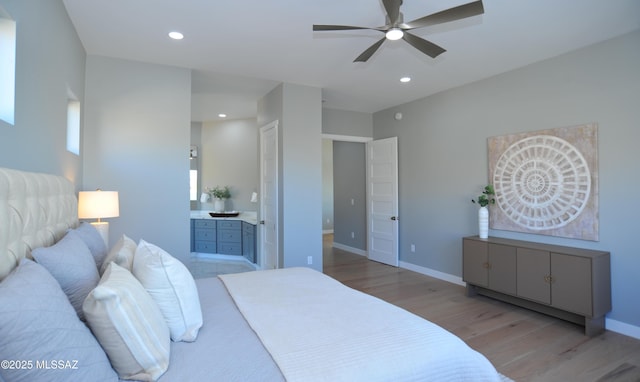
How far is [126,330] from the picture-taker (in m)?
1.10

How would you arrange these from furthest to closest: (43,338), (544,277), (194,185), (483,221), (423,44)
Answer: (194,185) → (483,221) → (544,277) → (423,44) → (43,338)

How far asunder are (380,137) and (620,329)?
13.5ft

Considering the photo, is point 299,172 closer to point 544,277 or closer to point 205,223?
point 205,223

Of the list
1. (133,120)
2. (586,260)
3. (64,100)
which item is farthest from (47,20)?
(586,260)

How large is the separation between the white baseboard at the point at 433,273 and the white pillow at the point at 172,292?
403cm

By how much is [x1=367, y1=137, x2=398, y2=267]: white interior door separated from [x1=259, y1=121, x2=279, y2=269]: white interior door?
2116mm

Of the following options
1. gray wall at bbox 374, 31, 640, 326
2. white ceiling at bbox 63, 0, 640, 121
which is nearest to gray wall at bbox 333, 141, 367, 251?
gray wall at bbox 374, 31, 640, 326

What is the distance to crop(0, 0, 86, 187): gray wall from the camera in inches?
67.5

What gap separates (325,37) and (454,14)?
4.30 feet

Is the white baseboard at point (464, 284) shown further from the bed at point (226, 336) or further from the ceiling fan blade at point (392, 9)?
the ceiling fan blade at point (392, 9)

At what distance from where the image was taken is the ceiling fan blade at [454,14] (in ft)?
6.43

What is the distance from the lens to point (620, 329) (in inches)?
120

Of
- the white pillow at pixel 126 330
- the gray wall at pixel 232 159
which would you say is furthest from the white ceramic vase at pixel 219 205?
the white pillow at pixel 126 330

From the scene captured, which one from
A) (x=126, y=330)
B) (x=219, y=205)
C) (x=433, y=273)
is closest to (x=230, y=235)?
(x=219, y=205)
